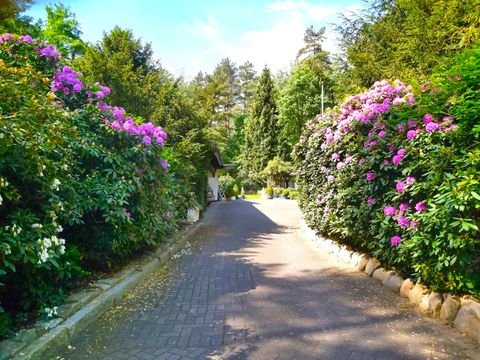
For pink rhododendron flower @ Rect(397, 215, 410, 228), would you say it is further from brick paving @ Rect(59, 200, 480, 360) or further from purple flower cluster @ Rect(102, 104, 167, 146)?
purple flower cluster @ Rect(102, 104, 167, 146)

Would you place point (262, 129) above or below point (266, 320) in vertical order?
above

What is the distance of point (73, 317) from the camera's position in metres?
3.45

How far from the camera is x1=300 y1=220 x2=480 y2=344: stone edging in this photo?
3.19 metres

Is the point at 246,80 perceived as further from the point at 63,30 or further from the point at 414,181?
the point at 414,181

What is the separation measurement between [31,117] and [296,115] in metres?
31.2

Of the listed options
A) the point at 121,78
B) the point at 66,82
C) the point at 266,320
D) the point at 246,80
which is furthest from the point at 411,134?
the point at 246,80

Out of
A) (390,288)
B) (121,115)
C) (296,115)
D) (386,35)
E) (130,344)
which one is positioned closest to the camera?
(130,344)

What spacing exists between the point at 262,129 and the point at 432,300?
1343 inches


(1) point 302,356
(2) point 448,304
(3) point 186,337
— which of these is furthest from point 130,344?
(2) point 448,304

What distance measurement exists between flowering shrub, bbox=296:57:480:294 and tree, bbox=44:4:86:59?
19.6m

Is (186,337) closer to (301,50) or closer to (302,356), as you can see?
(302,356)

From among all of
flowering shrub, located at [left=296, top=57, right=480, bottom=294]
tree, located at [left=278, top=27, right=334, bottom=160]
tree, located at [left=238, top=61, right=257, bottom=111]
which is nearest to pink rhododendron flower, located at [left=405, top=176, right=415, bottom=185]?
flowering shrub, located at [left=296, top=57, right=480, bottom=294]

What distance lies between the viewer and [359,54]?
980 cm

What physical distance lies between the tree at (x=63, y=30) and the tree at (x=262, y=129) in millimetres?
19682
